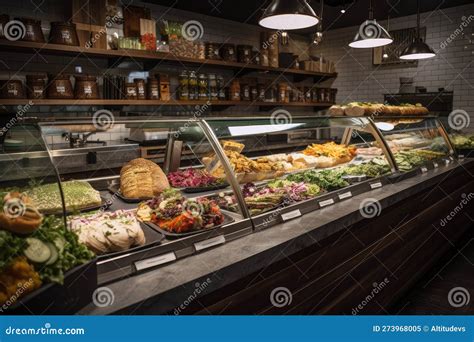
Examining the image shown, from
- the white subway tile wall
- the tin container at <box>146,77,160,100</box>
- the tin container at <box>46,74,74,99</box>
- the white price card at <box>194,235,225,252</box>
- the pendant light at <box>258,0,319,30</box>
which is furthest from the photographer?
the tin container at <box>146,77,160,100</box>

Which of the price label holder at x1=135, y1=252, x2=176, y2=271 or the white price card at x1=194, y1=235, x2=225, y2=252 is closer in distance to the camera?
the price label holder at x1=135, y1=252, x2=176, y2=271

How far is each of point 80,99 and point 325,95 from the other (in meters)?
5.38

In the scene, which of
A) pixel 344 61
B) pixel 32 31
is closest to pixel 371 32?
pixel 32 31

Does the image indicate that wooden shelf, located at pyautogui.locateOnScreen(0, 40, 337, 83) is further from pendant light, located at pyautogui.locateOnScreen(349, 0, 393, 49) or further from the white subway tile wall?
pendant light, located at pyautogui.locateOnScreen(349, 0, 393, 49)

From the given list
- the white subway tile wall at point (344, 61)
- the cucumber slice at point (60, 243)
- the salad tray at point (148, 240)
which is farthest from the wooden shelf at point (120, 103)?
the cucumber slice at point (60, 243)

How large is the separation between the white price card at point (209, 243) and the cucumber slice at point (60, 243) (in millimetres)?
632

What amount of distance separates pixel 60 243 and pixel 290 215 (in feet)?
4.57

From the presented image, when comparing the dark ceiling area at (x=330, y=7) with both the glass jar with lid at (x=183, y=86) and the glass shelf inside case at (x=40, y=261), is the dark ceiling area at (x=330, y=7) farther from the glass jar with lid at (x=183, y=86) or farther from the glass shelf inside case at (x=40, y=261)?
the glass shelf inside case at (x=40, y=261)

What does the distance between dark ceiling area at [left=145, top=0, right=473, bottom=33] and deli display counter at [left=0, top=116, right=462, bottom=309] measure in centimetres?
296

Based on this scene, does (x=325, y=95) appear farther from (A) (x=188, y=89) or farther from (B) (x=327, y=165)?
(B) (x=327, y=165)

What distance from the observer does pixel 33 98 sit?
462 centimetres

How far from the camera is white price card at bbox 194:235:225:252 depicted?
6.07 ft

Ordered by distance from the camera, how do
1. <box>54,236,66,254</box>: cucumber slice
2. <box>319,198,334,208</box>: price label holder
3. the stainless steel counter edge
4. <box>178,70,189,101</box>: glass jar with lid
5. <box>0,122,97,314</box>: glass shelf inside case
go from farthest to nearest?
<box>178,70,189,101</box>: glass jar with lid
<box>319,198,334,208</box>: price label holder
the stainless steel counter edge
<box>54,236,66,254</box>: cucumber slice
<box>0,122,97,314</box>: glass shelf inside case

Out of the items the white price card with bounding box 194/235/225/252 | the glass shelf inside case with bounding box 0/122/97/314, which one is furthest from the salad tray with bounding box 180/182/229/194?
the glass shelf inside case with bounding box 0/122/97/314
